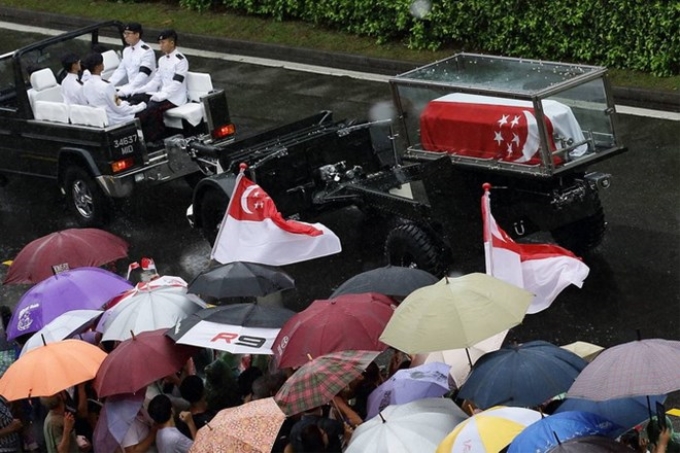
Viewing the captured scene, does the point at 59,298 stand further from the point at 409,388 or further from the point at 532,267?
the point at 532,267

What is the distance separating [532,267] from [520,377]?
9.17 ft

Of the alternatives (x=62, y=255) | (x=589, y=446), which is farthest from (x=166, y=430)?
(x=62, y=255)

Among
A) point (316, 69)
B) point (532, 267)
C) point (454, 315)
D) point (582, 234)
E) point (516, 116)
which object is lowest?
point (582, 234)

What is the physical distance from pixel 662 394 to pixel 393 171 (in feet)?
21.4

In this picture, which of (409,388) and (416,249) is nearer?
(409,388)

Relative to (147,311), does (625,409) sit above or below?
below

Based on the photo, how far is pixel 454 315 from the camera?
8234 millimetres

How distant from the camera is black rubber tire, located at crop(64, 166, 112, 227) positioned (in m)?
15.1

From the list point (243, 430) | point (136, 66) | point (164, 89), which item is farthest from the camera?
point (136, 66)

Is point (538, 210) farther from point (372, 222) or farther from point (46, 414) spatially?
point (46, 414)

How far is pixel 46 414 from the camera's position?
962 cm

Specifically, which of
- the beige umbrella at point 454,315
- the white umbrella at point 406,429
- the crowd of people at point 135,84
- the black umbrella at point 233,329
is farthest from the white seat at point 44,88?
the white umbrella at point 406,429

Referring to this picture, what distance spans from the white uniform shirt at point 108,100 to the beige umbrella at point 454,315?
735 centimetres

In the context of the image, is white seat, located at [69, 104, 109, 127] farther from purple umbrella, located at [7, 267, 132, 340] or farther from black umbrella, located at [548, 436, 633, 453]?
black umbrella, located at [548, 436, 633, 453]
